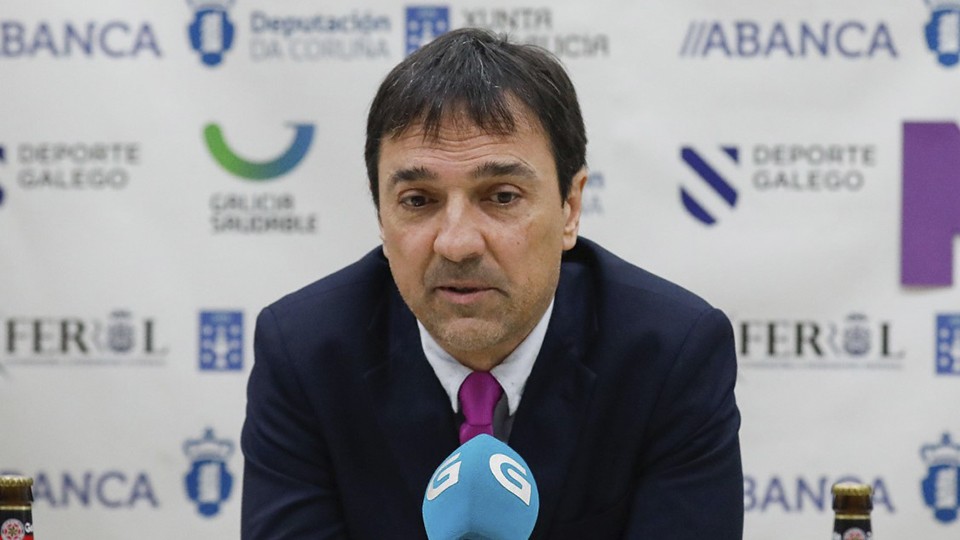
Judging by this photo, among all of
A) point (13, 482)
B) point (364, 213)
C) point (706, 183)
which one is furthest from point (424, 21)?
point (13, 482)

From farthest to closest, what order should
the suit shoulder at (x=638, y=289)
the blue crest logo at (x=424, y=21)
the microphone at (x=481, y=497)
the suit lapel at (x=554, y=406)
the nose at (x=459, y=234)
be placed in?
the blue crest logo at (x=424, y=21) < the suit shoulder at (x=638, y=289) < the suit lapel at (x=554, y=406) < the nose at (x=459, y=234) < the microphone at (x=481, y=497)

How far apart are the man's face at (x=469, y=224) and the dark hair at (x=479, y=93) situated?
2 cm

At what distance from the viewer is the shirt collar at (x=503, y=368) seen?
7.34ft

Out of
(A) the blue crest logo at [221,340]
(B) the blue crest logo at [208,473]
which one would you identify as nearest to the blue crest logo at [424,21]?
(A) the blue crest logo at [221,340]

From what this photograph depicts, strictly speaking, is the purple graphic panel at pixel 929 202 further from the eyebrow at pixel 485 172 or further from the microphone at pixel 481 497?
the microphone at pixel 481 497

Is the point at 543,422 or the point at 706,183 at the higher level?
the point at 706,183

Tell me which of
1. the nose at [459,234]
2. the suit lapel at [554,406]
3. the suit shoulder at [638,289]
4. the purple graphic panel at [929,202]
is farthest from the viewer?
the purple graphic panel at [929,202]

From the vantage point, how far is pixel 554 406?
2.21m

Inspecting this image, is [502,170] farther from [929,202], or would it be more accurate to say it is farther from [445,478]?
[929,202]

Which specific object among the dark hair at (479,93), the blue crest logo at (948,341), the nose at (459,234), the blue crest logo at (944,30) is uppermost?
the blue crest logo at (944,30)

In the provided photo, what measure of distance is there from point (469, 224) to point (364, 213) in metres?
1.81

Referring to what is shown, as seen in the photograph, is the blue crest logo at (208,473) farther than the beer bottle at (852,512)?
Yes

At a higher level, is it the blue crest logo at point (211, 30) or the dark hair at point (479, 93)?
the blue crest logo at point (211, 30)

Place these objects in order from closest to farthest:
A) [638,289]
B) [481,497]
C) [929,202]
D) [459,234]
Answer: [481,497] → [459,234] → [638,289] → [929,202]
